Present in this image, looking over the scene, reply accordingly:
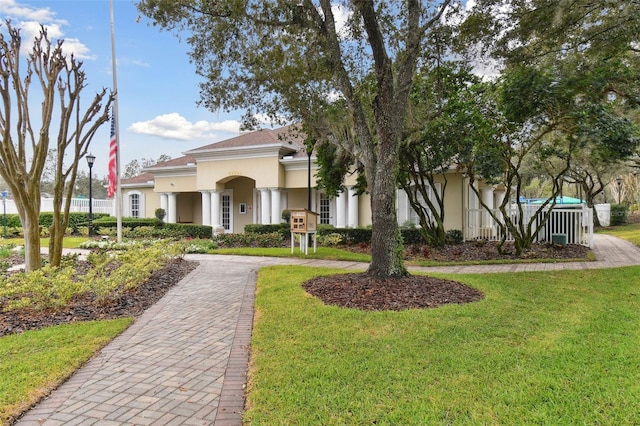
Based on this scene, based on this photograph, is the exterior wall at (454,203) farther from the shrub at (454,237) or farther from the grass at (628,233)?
the grass at (628,233)

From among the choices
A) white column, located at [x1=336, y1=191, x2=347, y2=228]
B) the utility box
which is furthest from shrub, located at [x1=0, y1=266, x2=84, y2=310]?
white column, located at [x1=336, y1=191, x2=347, y2=228]

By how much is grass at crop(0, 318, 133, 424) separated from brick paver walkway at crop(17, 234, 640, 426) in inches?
4.5

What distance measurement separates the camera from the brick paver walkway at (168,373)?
10.3 feet

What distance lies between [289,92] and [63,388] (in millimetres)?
7467

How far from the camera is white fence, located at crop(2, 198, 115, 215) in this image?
25939mm

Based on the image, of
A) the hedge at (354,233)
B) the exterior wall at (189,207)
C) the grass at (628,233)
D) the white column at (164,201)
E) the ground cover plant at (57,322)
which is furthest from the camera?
the exterior wall at (189,207)

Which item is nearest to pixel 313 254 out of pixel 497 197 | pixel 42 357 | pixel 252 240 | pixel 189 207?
pixel 252 240

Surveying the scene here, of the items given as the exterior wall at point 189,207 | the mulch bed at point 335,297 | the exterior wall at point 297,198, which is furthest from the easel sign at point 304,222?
the exterior wall at point 189,207

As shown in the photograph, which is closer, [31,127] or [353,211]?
[31,127]

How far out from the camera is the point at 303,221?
41.2 ft

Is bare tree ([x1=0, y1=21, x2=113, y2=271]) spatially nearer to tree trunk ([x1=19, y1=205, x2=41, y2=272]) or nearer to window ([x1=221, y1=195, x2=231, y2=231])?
tree trunk ([x1=19, y1=205, x2=41, y2=272])

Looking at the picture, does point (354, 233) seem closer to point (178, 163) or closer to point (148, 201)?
point (178, 163)

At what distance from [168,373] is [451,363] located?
2744 millimetres

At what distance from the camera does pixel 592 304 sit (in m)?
6.20
